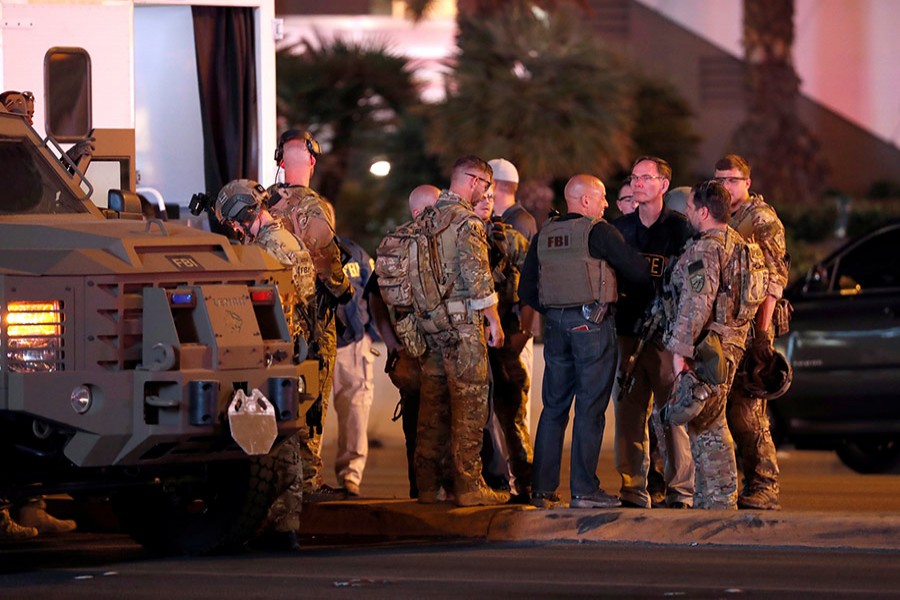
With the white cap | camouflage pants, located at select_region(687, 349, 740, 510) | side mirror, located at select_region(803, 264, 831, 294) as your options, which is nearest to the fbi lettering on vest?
camouflage pants, located at select_region(687, 349, 740, 510)

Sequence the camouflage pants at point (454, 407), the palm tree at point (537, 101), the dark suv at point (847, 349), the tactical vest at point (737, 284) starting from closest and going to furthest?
the tactical vest at point (737, 284), the camouflage pants at point (454, 407), the dark suv at point (847, 349), the palm tree at point (537, 101)

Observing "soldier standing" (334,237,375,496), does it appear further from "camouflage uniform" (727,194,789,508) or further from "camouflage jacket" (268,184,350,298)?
"camouflage uniform" (727,194,789,508)

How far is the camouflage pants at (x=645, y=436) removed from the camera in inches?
456

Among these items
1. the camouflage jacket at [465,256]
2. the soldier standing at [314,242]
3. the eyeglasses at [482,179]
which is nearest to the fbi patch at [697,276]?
the camouflage jacket at [465,256]

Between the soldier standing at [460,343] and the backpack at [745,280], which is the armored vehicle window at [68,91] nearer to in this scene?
the soldier standing at [460,343]

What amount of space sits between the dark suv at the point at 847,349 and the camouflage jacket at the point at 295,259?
522 centimetres

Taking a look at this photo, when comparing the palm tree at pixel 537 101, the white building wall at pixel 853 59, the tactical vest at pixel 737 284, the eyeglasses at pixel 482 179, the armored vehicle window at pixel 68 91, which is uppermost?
the white building wall at pixel 853 59

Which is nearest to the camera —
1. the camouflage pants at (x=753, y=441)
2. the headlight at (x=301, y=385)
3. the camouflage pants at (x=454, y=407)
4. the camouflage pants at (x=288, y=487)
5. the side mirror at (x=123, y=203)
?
the headlight at (x=301, y=385)

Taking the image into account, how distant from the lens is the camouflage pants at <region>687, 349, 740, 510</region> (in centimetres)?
1094

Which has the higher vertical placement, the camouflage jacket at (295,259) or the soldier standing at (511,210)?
the soldier standing at (511,210)

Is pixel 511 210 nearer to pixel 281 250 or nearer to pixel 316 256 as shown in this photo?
pixel 316 256

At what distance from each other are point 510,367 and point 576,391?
86 cm

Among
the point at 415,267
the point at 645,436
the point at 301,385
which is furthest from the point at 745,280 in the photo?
the point at 301,385

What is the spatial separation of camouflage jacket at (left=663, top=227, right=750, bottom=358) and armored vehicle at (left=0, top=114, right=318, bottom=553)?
2162 mm
